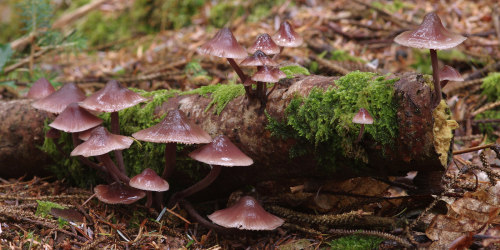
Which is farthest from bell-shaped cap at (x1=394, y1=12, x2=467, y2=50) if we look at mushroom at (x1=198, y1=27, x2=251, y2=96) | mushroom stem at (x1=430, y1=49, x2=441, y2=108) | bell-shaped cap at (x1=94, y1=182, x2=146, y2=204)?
bell-shaped cap at (x1=94, y1=182, x2=146, y2=204)

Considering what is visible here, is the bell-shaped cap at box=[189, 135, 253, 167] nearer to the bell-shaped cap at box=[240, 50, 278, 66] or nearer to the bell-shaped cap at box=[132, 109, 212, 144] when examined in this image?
the bell-shaped cap at box=[132, 109, 212, 144]

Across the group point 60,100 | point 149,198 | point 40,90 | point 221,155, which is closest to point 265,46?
point 221,155

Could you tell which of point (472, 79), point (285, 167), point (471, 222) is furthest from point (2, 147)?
point (472, 79)

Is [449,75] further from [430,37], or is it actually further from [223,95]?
[223,95]

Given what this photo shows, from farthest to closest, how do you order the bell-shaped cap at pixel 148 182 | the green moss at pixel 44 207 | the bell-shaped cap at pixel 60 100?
the bell-shaped cap at pixel 60 100 → the green moss at pixel 44 207 → the bell-shaped cap at pixel 148 182

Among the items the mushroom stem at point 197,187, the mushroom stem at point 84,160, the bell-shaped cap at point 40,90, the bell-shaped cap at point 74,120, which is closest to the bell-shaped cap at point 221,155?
the mushroom stem at point 197,187

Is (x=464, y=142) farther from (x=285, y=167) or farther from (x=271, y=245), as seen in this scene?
(x=271, y=245)

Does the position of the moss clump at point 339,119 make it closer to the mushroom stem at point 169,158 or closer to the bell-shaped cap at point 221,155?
the bell-shaped cap at point 221,155
